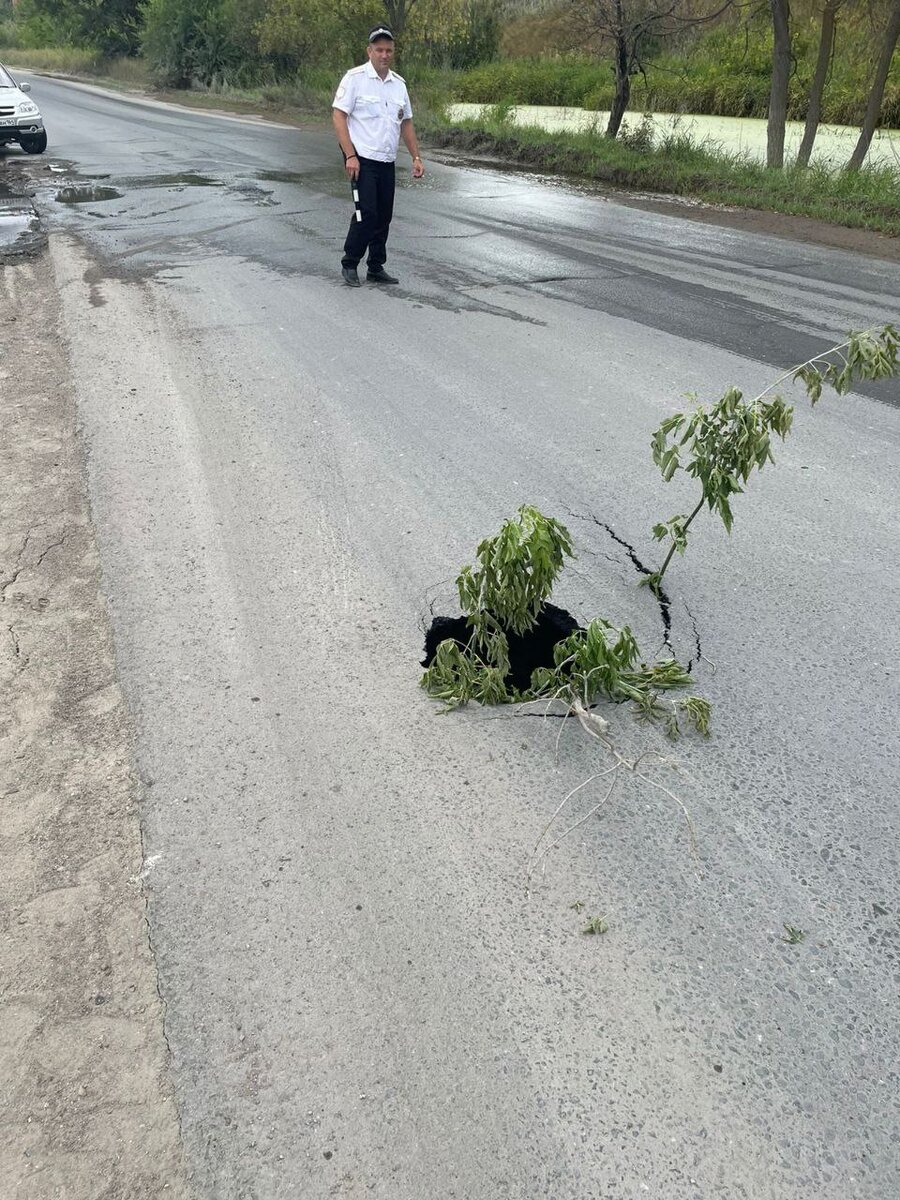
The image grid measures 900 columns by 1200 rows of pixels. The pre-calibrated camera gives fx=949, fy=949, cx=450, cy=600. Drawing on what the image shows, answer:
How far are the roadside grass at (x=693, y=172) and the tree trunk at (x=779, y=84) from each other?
54 centimetres

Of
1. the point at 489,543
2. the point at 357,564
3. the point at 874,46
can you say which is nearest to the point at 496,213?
the point at 874,46

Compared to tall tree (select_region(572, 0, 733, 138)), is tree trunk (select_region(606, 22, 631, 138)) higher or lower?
lower

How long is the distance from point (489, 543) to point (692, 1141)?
1.83 m

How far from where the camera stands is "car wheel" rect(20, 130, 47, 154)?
1714 centimetres

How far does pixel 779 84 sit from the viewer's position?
16.1 m

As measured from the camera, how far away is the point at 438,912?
247 cm

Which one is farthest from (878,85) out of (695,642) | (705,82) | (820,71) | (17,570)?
(17,570)

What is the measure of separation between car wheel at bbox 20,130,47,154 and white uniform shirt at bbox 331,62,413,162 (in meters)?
11.9

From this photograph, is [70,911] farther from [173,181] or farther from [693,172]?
[693,172]

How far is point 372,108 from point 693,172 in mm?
9336

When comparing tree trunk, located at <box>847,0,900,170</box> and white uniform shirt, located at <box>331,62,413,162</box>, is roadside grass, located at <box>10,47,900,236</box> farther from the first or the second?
white uniform shirt, located at <box>331,62,413,162</box>

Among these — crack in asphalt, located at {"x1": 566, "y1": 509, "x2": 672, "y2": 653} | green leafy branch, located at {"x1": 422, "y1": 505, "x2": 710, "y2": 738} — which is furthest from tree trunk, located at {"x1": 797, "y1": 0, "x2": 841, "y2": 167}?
green leafy branch, located at {"x1": 422, "y1": 505, "x2": 710, "y2": 738}

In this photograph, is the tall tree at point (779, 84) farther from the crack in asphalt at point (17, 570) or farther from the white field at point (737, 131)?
the crack in asphalt at point (17, 570)

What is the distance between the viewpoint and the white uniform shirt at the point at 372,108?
793cm
